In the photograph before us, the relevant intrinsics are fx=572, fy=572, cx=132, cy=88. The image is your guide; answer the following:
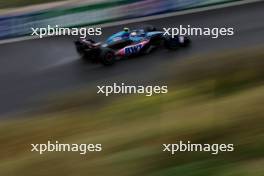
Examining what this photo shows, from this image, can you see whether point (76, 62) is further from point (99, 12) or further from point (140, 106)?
point (140, 106)

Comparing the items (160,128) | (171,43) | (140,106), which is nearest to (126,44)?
(171,43)

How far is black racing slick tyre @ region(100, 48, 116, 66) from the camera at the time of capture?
7234 mm

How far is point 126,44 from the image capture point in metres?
7.55

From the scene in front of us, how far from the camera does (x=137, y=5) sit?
9.08 metres

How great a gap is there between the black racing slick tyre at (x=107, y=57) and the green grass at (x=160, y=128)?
153 centimetres

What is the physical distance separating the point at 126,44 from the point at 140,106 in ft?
8.38

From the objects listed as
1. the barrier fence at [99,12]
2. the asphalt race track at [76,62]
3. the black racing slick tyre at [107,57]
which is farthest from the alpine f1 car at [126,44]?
the barrier fence at [99,12]

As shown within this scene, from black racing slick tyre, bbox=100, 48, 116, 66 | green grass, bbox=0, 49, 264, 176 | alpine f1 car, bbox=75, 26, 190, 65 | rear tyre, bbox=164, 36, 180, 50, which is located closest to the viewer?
green grass, bbox=0, 49, 264, 176

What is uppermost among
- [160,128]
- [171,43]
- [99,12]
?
[99,12]

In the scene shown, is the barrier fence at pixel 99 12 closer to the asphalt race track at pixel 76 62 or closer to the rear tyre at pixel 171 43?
the asphalt race track at pixel 76 62

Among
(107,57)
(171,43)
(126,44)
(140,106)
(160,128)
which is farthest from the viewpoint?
(126,44)

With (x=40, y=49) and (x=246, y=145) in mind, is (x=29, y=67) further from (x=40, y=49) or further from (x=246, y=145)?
(x=246, y=145)

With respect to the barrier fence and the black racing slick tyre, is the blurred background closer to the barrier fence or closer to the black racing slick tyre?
the barrier fence

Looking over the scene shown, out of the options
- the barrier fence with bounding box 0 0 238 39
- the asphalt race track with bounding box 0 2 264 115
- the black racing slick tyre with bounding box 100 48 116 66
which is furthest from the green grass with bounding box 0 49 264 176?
the barrier fence with bounding box 0 0 238 39
